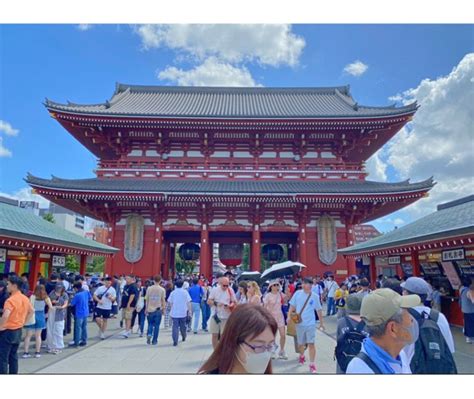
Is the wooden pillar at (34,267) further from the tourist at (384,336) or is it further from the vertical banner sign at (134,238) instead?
the tourist at (384,336)

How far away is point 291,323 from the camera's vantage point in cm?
742

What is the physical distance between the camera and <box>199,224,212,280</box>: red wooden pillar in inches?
758

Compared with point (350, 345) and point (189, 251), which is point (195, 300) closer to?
point (350, 345)

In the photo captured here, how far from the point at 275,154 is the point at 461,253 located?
1262cm

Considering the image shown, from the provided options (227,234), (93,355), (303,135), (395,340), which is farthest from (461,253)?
(227,234)

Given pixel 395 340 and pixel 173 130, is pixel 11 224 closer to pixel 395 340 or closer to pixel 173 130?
pixel 395 340

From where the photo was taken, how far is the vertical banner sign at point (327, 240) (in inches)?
749

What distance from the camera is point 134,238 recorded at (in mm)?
19281

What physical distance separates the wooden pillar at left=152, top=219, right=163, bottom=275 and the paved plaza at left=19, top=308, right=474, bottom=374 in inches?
345

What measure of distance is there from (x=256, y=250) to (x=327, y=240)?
13.2 ft

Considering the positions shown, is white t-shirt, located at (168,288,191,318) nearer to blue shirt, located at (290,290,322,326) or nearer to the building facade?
blue shirt, located at (290,290,322,326)

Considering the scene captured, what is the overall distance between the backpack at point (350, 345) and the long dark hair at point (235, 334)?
2220 mm

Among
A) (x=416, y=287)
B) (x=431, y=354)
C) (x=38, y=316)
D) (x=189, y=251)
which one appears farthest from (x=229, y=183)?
(x=431, y=354)

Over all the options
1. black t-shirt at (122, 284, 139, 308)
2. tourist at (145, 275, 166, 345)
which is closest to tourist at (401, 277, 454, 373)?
tourist at (145, 275, 166, 345)
